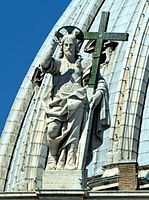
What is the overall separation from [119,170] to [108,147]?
7.82m

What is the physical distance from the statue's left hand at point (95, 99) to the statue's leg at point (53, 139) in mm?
627

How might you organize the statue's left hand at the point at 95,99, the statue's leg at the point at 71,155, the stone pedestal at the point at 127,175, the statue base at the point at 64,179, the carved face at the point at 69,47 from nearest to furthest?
the statue base at the point at 64,179
the statue's leg at the point at 71,155
the statue's left hand at the point at 95,99
the carved face at the point at 69,47
the stone pedestal at the point at 127,175

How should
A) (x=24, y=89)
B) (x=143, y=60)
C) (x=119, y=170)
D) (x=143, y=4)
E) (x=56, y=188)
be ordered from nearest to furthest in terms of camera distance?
(x=56, y=188)
(x=119, y=170)
(x=143, y=60)
(x=143, y=4)
(x=24, y=89)

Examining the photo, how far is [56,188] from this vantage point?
26453 mm

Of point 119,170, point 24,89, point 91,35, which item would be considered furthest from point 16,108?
point 91,35

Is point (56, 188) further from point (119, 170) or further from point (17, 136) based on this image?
point (17, 136)

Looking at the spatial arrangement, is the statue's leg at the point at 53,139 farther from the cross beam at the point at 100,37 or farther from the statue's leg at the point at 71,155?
the cross beam at the point at 100,37

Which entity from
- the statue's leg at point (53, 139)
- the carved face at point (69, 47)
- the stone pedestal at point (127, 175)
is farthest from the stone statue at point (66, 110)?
the stone pedestal at point (127, 175)

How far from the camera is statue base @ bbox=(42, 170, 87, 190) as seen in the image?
86.9 feet

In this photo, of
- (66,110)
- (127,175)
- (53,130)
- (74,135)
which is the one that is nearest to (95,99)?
(66,110)

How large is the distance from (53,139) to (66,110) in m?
0.52

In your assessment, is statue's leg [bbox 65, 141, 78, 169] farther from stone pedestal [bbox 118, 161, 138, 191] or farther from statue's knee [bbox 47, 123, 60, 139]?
A: stone pedestal [bbox 118, 161, 138, 191]

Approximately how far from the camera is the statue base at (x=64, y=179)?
26484 mm

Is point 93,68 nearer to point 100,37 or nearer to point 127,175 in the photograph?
point 100,37
